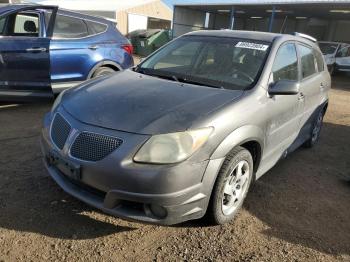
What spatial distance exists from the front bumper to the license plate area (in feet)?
0.10

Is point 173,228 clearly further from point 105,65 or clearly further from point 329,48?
point 329,48

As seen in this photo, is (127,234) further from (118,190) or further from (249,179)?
(249,179)

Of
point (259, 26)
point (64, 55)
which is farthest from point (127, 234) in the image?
point (259, 26)

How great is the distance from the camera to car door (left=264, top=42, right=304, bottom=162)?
3.68m

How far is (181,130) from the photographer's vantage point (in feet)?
9.07

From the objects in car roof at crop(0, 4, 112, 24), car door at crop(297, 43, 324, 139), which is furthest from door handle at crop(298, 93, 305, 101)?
car roof at crop(0, 4, 112, 24)

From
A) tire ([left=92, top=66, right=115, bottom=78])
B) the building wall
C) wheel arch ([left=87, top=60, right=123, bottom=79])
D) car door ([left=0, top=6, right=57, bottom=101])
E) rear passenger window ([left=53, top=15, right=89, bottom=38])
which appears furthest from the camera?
the building wall

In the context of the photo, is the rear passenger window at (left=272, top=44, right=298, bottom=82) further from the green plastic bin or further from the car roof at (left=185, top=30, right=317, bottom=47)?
the green plastic bin

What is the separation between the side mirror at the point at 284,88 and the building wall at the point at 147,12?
2771cm

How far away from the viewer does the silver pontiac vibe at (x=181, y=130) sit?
8.82 feet

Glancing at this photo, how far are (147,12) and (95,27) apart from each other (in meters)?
29.5

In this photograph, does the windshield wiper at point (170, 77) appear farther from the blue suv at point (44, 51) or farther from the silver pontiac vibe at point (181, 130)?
the blue suv at point (44, 51)

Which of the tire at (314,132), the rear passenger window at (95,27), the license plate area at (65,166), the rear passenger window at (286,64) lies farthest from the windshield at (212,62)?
the rear passenger window at (95,27)

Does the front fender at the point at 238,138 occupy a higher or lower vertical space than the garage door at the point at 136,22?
higher
